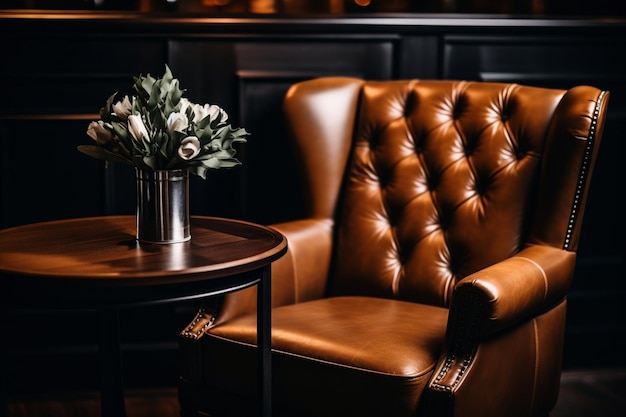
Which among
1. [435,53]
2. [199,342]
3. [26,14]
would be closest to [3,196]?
[26,14]

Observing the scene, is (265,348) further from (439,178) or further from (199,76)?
(199,76)

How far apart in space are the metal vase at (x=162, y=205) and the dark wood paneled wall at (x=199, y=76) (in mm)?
823

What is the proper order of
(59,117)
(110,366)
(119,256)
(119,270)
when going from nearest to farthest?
1. (119,270)
2. (119,256)
3. (110,366)
4. (59,117)

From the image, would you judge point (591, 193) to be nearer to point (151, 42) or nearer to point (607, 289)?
point (607, 289)

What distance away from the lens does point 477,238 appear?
1.99 m

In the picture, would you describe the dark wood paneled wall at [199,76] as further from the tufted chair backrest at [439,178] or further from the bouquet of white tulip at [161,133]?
the bouquet of white tulip at [161,133]

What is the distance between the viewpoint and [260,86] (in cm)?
241

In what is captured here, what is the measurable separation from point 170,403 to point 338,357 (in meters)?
0.92

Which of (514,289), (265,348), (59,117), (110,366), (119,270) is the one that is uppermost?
(59,117)

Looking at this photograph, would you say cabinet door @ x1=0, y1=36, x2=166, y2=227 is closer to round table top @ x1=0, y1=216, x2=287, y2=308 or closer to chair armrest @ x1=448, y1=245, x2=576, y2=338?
round table top @ x1=0, y1=216, x2=287, y2=308

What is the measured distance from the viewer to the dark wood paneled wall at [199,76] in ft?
7.66

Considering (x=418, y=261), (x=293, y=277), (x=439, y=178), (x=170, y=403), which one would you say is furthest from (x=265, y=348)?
(x=170, y=403)

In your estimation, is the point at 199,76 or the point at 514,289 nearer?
the point at 514,289

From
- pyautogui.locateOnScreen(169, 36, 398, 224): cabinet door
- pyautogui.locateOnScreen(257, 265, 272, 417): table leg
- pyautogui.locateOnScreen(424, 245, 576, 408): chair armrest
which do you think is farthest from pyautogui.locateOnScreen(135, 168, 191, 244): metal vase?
pyautogui.locateOnScreen(169, 36, 398, 224): cabinet door
